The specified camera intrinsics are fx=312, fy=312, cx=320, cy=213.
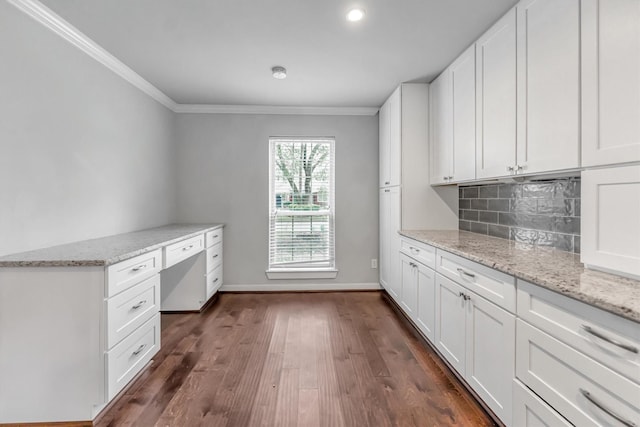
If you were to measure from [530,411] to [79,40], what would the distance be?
3.53 metres

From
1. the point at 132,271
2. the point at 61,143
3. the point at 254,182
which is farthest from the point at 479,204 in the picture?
the point at 61,143

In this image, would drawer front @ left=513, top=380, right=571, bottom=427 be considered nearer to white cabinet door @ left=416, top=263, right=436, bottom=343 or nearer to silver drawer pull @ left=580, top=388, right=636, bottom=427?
silver drawer pull @ left=580, top=388, right=636, bottom=427

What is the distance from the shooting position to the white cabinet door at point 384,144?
3.67m

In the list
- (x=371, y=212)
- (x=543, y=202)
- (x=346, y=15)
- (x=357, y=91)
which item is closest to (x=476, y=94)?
(x=543, y=202)

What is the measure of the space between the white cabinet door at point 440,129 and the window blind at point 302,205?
140 cm

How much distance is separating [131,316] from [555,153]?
8.58ft

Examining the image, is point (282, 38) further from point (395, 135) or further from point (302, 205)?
point (302, 205)

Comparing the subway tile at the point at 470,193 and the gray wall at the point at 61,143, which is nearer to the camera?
the gray wall at the point at 61,143

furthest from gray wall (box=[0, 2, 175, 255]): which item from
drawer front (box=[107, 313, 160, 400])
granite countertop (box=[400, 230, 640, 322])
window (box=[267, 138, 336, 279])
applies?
granite countertop (box=[400, 230, 640, 322])

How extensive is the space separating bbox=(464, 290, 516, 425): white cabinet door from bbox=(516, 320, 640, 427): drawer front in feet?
0.25

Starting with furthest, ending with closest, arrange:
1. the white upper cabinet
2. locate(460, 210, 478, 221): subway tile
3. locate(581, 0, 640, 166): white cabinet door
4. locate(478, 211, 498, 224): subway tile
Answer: the white upper cabinet, locate(460, 210, 478, 221): subway tile, locate(478, 211, 498, 224): subway tile, locate(581, 0, 640, 166): white cabinet door

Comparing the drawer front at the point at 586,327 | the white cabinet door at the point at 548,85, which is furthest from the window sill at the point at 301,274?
the drawer front at the point at 586,327

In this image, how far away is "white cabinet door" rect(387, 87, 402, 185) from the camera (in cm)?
326

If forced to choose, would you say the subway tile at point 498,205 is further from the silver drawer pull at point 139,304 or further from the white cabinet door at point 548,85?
the silver drawer pull at point 139,304
